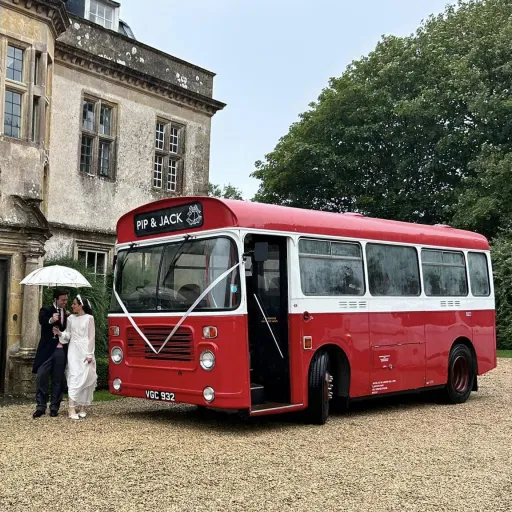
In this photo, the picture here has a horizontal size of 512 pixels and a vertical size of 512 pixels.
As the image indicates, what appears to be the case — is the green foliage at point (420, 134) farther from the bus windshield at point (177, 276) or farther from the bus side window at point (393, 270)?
the bus windshield at point (177, 276)

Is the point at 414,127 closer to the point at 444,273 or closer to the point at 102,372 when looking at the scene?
the point at 444,273

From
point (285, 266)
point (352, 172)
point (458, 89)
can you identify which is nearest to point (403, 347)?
point (285, 266)

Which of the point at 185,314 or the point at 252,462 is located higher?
the point at 185,314

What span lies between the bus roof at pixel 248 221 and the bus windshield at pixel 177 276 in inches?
8.6

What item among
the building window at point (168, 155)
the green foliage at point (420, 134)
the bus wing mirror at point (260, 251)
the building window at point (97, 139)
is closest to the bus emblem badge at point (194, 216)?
the bus wing mirror at point (260, 251)

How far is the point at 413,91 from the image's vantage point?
111ft

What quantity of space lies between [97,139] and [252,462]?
12.9m

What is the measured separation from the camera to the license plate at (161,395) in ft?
32.4

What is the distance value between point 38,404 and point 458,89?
953 inches

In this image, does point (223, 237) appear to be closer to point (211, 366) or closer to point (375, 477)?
point (211, 366)

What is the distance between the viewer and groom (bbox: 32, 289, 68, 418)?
10.8 metres

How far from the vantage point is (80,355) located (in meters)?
10.9

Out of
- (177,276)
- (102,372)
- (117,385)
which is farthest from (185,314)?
(102,372)

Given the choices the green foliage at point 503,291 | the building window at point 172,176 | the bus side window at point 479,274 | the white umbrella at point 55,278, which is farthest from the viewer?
the green foliage at point 503,291
